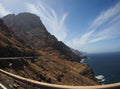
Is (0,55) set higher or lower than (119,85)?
higher

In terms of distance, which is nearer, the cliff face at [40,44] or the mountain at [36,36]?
the cliff face at [40,44]

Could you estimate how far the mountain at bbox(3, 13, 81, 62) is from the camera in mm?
109300

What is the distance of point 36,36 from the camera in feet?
419

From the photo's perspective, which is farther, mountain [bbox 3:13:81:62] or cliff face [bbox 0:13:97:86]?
mountain [bbox 3:13:81:62]

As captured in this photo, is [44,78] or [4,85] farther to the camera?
[44,78]

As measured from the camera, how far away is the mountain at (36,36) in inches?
4303

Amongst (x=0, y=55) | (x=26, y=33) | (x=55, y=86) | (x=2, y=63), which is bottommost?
(x=55, y=86)

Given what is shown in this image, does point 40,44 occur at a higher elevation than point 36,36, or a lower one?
lower

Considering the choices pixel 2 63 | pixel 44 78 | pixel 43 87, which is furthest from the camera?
pixel 44 78

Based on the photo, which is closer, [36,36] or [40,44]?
[40,44]

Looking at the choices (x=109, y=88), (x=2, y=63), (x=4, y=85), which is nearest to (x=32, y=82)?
(x=109, y=88)

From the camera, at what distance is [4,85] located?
645 centimetres

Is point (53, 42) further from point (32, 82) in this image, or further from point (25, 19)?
point (32, 82)

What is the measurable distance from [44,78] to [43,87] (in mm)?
31296
